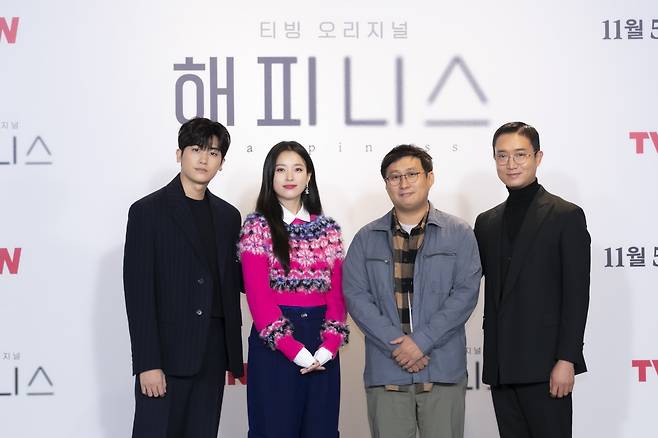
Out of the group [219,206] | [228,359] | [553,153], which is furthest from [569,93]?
[228,359]

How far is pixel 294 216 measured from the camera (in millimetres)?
2730

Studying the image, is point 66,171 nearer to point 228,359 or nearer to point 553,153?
point 228,359

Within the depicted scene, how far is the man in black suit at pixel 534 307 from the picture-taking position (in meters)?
2.49

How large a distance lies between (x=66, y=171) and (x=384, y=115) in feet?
5.18

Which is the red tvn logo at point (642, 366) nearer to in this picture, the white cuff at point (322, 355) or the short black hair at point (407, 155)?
the short black hair at point (407, 155)

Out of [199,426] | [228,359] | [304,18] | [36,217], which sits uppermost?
[304,18]

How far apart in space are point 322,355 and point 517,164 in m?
0.98

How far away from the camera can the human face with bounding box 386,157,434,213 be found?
2.66 m

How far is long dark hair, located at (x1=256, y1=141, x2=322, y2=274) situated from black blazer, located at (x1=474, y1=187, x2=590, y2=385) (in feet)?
2.46

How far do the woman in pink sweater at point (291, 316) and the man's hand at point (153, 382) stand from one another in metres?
0.33

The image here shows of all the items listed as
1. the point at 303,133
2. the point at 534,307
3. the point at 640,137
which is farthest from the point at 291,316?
the point at 640,137

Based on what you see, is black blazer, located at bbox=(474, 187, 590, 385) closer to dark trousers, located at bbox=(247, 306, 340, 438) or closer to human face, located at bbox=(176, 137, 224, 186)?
dark trousers, located at bbox=(247, 306, 340, 438)

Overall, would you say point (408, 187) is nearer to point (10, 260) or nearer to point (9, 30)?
point (10, 260)

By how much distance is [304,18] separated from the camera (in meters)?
3.58
